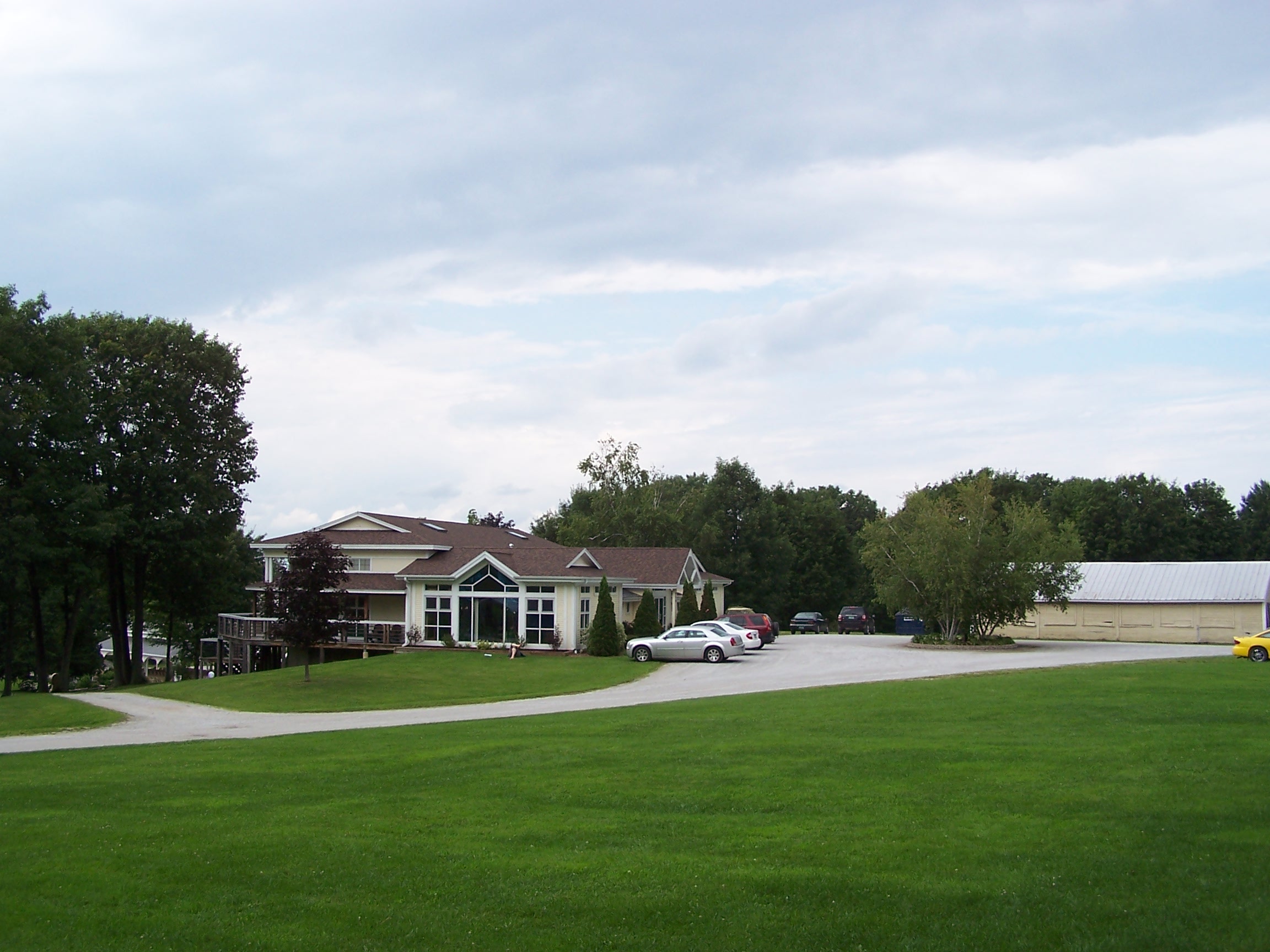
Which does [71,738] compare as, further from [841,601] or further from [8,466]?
[841,601]

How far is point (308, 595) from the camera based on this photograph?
3228 cm

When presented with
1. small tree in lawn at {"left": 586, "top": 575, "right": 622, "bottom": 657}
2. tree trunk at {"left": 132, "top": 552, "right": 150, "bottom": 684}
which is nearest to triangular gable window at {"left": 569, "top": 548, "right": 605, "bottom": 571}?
small tree in lawn at {"left": 586, "top": 575, "right": 622, "bottom": 657}

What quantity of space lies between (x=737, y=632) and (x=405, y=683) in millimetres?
14470

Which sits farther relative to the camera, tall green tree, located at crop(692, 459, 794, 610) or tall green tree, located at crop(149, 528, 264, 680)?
tall green tree, located at crop(692, 459, 794, 610)

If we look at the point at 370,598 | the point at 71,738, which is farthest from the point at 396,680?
the point at 370,598

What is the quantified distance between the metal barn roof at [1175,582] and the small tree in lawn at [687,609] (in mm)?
19835

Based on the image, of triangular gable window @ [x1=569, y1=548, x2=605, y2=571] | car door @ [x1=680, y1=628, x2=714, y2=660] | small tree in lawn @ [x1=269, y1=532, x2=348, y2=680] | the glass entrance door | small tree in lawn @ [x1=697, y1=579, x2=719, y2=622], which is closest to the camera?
small tree in lawn @ [x1=269, y1=532, x2=348, y2=680]

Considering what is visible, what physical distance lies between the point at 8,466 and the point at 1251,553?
3348 inches

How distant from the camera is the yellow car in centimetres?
3431

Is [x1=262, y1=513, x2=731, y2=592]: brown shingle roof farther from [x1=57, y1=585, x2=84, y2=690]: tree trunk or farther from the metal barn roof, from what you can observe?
the metal barn roof

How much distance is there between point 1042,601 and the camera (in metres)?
53.5

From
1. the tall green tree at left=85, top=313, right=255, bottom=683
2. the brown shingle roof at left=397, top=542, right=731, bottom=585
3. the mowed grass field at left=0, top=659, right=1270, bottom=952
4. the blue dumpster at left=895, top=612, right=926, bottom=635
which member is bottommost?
the blue dumpster at left=895, top=612, right=926, bottom=635

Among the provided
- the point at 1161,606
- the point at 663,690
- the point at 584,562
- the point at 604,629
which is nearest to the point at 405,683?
the point at 663,690

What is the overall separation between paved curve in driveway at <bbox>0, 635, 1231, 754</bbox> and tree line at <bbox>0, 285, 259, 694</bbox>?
9263 millimetres
